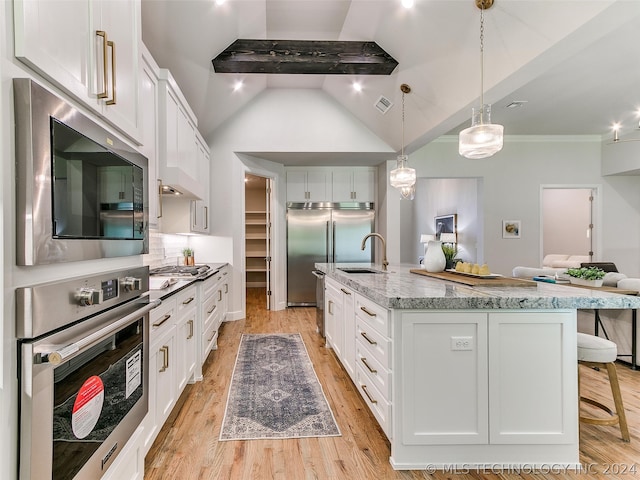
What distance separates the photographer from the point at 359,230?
6.20 metres

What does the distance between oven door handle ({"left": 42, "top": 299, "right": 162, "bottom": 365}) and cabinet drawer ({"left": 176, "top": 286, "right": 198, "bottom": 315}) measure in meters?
1.03

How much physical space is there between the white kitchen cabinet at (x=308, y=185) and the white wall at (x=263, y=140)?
884 mm

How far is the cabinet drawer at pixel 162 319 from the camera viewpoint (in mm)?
1798

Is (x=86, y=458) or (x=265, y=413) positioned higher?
(x=86, y=458)

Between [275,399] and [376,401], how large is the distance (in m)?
0.87

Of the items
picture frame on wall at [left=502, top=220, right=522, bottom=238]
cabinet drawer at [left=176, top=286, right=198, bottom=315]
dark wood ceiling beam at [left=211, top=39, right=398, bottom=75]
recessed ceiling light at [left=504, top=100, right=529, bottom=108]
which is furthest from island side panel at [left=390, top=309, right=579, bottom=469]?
picture frame on wall at [left=502, top=220, right=522, bottom=238]

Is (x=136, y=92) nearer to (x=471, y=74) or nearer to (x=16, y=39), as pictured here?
(x=16, y=39)

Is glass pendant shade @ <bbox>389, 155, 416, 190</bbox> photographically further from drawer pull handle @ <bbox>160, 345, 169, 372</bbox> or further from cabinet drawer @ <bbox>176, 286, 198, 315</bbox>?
drawer pull handle @ <bbox>160, 345, 169, 372</bbox>

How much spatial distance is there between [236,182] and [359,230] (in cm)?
228

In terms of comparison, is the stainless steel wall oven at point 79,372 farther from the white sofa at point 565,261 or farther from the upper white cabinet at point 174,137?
the white sofa at point 565,261

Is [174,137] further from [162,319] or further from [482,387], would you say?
[482,387]

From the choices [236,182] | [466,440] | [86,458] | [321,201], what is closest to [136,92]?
[86,458]

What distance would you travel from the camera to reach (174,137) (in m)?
3.04

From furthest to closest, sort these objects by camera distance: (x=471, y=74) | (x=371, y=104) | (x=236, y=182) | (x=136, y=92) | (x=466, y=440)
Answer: (x=236, y=182) → (x=371, y=104) → (x=471, y=74) → (x=466, y=440) → (x=136, y=92)
